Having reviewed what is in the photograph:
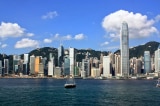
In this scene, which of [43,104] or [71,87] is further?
[71,87]

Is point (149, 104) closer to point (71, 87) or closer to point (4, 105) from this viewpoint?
point (4, 105)

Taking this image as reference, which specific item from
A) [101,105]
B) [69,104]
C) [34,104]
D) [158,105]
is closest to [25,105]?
[34,104]

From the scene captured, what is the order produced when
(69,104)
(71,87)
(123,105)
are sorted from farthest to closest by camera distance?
(71,87) → (69,104) → (123,105)

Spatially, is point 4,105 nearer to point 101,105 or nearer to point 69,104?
point 69,104

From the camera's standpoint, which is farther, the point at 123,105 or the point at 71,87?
the point at 71,87

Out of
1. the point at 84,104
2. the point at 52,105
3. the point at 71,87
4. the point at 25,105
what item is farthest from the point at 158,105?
the point at 71,87

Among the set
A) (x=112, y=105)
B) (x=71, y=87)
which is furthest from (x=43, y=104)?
(x=71, y=87)

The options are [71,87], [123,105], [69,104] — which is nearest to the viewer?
[123,105]

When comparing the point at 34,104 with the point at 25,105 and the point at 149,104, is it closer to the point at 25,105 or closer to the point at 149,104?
the point at 25,105
